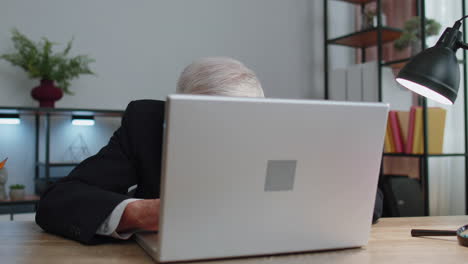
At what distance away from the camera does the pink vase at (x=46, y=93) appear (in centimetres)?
257

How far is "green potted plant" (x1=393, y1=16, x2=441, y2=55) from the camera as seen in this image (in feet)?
9.52

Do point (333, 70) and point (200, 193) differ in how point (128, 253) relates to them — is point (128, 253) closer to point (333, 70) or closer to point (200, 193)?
→ point (200, 193)

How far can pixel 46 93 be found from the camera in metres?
2.58

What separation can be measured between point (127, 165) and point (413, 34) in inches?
94.9

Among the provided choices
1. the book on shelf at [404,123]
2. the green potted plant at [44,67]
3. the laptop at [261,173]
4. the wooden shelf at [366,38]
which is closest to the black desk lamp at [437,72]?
the laptop at [261,173]

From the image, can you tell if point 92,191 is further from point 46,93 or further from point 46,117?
point 46,117

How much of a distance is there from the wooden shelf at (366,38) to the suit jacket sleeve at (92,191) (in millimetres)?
2455

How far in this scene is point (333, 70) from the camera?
3.62m

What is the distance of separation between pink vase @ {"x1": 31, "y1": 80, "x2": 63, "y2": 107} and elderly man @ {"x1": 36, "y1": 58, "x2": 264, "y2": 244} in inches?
61.6

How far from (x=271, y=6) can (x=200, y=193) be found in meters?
3.09

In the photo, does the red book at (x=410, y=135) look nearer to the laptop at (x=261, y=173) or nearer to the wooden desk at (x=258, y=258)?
the wooden desk at (x=258, y=258)

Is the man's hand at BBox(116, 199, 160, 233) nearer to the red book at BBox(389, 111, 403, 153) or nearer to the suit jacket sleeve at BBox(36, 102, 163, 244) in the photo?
the suit jacket sleeve at BBox(36, 102, 163, 244)

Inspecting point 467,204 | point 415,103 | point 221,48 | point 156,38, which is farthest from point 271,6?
point 467,204

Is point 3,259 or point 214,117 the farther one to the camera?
point 3,259
